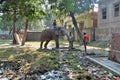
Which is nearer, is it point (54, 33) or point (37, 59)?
point (37, 59)

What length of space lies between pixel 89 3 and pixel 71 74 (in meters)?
26.0

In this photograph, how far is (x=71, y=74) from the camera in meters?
8.47

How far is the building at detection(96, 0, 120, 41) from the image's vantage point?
996 inches

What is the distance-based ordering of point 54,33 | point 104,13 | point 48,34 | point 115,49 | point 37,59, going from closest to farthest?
point 115,49 < point 37,59 < point 54,33 < point 48,34 < point 104,13

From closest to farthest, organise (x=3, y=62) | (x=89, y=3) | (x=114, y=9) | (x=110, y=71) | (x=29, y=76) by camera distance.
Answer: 1. (x=29, y=76)
2. (x=110, y=71)
3. (x=3, y=62)
4. (x=114, y=9)
5. (x=89, y=3)

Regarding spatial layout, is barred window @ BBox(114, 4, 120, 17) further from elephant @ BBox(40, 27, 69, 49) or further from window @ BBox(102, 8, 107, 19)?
elephant @ BBox(40, 27, 69, 49)

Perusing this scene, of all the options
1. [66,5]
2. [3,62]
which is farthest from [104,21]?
[3,62]

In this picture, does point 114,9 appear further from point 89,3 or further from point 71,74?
point 71,74

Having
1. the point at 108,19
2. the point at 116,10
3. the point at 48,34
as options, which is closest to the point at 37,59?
the point at 48,34

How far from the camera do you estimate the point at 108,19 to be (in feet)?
90.4

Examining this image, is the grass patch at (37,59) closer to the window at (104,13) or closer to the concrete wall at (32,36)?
the window at (104,13)

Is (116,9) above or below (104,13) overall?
above

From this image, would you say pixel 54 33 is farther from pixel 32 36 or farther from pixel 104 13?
pixel 32 36

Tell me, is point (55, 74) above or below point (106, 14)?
below
